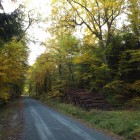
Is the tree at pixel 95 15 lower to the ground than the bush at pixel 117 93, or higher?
higher

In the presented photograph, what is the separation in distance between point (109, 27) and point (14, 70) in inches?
474

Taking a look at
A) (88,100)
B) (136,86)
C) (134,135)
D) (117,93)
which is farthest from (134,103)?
(134,135)

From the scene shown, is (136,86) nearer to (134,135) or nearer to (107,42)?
(107,42)


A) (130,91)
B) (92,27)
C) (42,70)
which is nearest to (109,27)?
(92,27)

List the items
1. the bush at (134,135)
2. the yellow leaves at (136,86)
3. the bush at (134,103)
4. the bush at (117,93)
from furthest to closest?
the bush at (117,93)
the yellow leaves at (136,86)
the bush at (134,103)
the bush at (134,135)

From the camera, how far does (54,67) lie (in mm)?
49375

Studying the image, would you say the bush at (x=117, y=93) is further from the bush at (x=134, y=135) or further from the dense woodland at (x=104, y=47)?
the bush at (x=134, y=135)

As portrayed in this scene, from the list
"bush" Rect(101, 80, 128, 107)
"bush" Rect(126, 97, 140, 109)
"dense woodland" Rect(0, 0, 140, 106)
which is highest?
"dense woodland" Rect(0, 0, 140, 106)

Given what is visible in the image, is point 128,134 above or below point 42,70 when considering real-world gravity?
below

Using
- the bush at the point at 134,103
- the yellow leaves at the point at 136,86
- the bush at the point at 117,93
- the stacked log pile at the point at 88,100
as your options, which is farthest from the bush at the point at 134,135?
the bush at the point at 117,93

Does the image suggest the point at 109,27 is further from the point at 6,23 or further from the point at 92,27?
the point at 6,23

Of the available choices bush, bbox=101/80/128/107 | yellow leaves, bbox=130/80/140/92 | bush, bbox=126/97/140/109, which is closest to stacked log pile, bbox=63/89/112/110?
bush, bbox=101/80/128/107

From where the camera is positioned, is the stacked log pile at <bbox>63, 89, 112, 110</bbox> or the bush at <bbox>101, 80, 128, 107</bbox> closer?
the stacked log pile at <bbox>63, 89, 112, 110</bbox>

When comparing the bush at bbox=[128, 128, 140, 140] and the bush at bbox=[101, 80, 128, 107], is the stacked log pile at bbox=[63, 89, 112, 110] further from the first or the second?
the bush at bbox=[128, 128, 140, 140]
